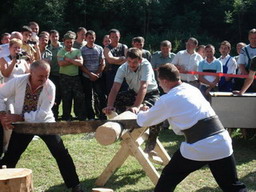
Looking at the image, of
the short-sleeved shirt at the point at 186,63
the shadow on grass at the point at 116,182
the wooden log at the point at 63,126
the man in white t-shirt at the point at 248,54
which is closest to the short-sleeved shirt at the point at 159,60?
Result: the short-sleeved shirt at the point at 186,63

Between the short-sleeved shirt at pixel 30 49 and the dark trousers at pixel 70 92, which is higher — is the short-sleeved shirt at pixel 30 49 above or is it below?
above

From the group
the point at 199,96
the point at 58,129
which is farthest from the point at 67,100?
the point at 199,96

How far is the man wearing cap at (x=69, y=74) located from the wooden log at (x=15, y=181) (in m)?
4.49

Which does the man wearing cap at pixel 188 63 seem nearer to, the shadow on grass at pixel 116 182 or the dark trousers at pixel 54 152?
the shadow on grass at pixel 116 182

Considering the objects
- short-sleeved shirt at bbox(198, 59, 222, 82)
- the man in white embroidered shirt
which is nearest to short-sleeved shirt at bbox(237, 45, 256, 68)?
short-sleeved shirt at bbox(198, 59, 222, 82)

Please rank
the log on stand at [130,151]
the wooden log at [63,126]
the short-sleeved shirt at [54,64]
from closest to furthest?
the wooden log at [63,126] → the log on stand at [130,151] → the short-sleeved shirt at [54,64]

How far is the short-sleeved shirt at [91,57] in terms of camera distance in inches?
332

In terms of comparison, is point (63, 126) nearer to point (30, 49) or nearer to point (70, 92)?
point (30, 49)

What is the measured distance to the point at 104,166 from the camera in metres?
5.94

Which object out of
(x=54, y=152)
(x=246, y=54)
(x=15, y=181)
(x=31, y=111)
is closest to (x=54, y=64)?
(x=246, y=54)

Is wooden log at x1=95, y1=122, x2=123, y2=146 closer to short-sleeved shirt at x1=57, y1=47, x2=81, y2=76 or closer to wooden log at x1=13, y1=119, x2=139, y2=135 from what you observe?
wooden log at x1=13, y1=119, x2=139, y2=135

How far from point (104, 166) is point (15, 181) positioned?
2.34m

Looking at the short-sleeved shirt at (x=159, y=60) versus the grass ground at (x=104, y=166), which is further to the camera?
the short-sleeved shirt at (x=159, y=60)

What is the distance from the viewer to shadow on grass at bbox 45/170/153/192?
5062mm
